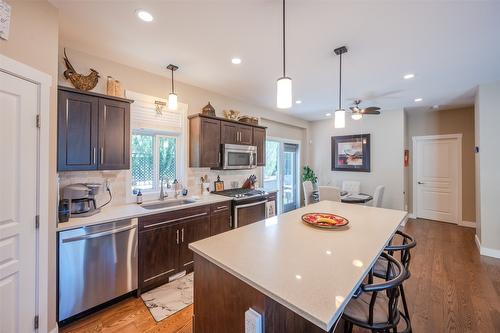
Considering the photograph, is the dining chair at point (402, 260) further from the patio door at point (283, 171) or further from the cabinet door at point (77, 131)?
the patio door at point (283, 171)

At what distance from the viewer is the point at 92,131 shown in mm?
2260

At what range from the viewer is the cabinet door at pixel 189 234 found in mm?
2746

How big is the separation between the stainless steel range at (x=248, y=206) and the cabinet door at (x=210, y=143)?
0.63 meters

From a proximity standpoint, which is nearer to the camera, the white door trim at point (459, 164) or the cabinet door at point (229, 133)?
the cabinet door at point (229, 133)

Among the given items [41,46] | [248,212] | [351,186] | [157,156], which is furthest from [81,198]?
[351,186]

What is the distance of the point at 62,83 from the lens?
2.37 meters

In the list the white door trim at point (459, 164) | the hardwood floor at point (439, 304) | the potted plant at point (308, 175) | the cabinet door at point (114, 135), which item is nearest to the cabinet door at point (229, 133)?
the cabinet door at point (114, 135)

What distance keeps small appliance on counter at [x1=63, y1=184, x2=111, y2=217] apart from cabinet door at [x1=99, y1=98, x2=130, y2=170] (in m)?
0.26

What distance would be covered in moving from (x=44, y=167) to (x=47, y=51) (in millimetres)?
943

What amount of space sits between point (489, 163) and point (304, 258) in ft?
13.6

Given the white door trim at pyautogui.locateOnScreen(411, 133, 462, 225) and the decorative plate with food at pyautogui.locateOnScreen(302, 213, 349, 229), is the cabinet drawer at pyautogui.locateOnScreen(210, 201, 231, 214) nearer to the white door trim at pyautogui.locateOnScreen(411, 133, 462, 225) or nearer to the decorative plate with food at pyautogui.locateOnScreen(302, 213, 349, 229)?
the decorative plate with food at pyautogui.locateOnScreen(302, 213, 349, 229)

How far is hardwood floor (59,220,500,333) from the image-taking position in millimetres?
1961

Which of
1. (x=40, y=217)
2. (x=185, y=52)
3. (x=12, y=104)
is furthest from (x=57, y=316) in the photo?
(x=185, y=52)

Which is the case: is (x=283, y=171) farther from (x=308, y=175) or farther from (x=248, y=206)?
(x=248, y=206)
